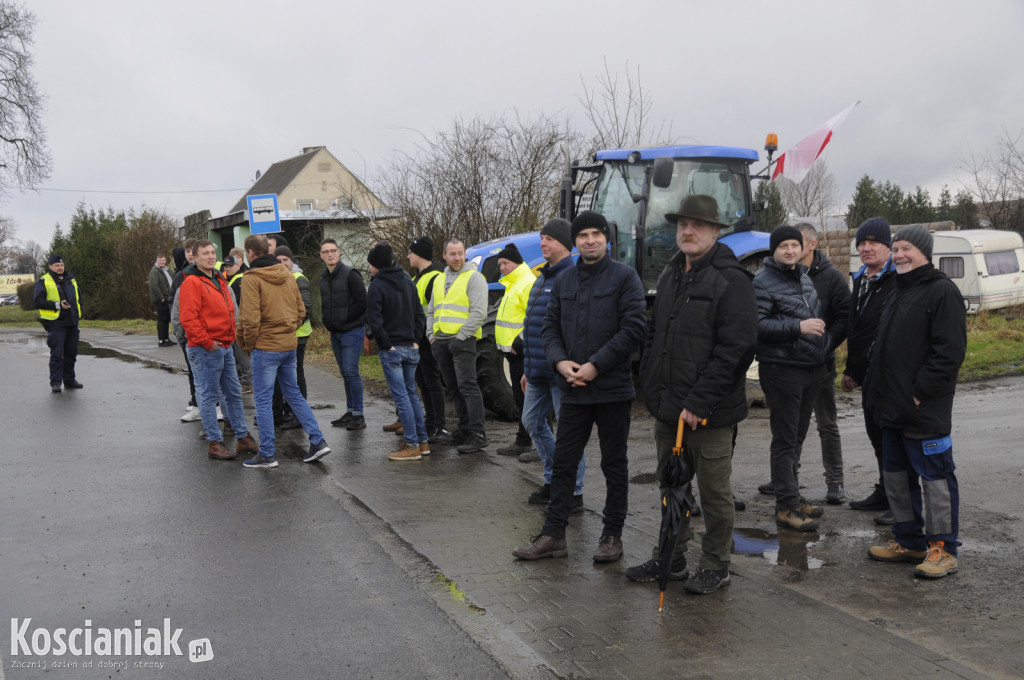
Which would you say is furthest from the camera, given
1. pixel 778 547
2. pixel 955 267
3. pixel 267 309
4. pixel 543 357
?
pixel 955 267

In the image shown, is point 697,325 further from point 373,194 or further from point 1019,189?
point 1019,189

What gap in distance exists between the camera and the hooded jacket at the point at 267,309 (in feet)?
25.8

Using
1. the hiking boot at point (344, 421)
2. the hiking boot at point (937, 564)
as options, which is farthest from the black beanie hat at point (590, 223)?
the hiking boot at point (344, 421)

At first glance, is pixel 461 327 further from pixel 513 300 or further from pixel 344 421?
pixel 344 421

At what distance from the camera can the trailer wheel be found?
980 cm

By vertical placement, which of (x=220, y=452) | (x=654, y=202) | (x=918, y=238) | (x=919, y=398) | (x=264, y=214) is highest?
(x=264, y=214)

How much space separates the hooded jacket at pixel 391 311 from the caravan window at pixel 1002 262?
21.3 metres

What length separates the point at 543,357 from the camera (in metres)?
6.31

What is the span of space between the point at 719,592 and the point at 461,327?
13.8ft

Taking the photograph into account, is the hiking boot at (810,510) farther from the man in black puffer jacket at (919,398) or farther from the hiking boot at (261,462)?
the hiking boot at (261,462)

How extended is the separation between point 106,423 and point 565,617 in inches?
301

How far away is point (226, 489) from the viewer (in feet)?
23.9

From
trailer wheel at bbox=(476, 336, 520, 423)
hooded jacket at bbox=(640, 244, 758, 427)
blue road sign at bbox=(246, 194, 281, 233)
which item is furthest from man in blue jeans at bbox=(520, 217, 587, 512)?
blue road sign at bbox=(246, 194, 281, 233)

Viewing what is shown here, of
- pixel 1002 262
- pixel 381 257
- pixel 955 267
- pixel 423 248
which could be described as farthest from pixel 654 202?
pixel 1002 262
